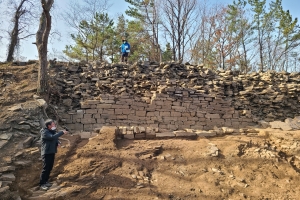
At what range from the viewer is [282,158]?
19.5 feet

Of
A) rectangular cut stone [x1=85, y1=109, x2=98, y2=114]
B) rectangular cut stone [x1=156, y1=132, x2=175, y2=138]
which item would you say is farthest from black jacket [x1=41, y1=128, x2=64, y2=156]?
rectangular cut stone [x1=85, y1=109, x2=98, y2=114]

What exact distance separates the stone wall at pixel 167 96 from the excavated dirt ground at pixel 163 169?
8.05 ft

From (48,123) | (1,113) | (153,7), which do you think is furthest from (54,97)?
(153,7)

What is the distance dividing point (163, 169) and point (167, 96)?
165 inches

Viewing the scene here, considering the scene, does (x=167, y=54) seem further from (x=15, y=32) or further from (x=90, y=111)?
(x=90, y=111)

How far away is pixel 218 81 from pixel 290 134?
4020 millimetres

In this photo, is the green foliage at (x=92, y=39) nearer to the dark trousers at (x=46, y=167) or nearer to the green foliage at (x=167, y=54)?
the green foliage at (x=167, y=54)

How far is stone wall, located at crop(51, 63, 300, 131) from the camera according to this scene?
8562 mm

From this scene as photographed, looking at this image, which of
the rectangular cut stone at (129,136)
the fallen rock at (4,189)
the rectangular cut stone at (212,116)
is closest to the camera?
the fallen rock at (4,189)

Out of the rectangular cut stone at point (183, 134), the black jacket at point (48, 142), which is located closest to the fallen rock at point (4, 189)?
the black jacket at point (48, 142)

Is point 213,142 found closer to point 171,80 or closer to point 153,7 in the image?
point 171,80

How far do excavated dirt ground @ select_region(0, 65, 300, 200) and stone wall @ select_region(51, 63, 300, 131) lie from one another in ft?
8.05

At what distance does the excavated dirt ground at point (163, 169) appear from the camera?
4434mm

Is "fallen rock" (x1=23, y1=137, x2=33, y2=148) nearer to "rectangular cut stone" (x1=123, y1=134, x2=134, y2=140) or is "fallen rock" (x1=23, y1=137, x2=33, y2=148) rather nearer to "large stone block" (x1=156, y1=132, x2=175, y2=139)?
"rectangular cut stone" (x1=123, y1=134, x2=134, y2=140)
